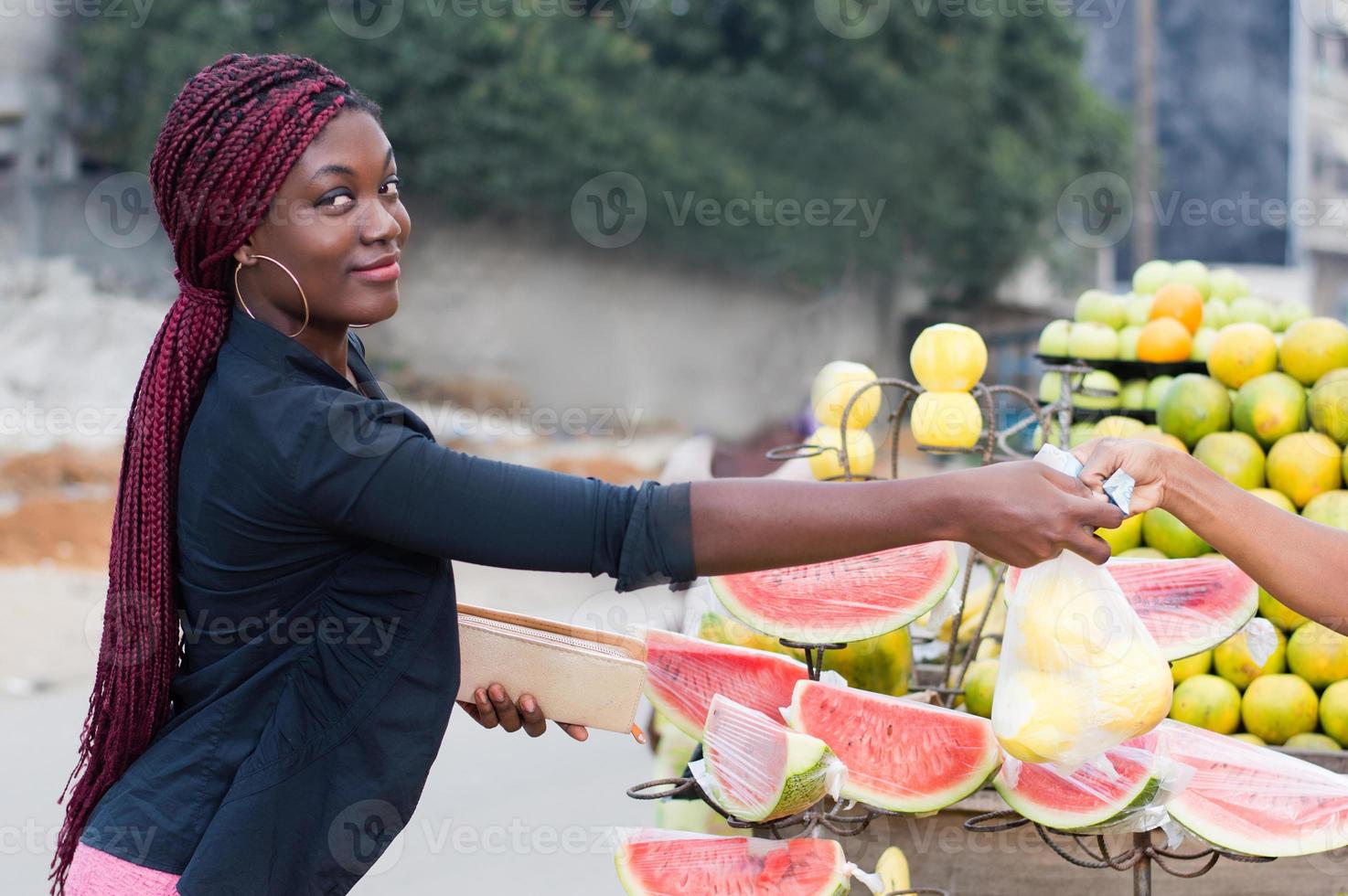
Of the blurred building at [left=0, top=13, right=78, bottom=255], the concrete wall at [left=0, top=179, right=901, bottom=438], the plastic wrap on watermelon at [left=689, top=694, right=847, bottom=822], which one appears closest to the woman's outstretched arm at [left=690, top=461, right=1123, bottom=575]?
the plastic wrap on watermelon at [left=689, top=694, right=847, bottom=822]

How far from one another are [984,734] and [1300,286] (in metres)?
23.5

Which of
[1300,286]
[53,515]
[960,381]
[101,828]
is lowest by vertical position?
[53,515]

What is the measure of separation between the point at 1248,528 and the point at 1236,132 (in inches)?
931

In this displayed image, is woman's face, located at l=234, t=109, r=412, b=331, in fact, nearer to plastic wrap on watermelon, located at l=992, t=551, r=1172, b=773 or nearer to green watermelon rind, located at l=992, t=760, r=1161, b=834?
plastic wrap on watermelon, located at l=992, t=551, r=1172, b=773

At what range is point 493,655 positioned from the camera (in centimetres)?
183

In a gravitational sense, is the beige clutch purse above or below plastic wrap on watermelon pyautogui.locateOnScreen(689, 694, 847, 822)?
above

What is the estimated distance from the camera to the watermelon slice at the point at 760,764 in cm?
173

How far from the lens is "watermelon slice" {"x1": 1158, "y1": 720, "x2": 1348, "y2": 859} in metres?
1.87

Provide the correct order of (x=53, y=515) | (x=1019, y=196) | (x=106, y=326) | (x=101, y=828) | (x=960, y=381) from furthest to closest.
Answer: (x=1019, y=196) → (x=106, y=326) → (x=53, y=515) → (x=960, y=381) → (x=101, y=828)

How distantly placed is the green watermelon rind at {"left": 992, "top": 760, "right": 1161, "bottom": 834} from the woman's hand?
0.46m

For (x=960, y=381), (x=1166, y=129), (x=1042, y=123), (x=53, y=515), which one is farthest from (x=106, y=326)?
(x=1166, y=129)

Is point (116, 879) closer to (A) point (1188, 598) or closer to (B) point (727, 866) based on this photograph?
(B) point (727, 866)

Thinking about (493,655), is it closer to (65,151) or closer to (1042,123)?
(65,151)

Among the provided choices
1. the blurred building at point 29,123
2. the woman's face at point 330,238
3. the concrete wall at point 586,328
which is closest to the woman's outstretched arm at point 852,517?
the woman's face at point 330,238
